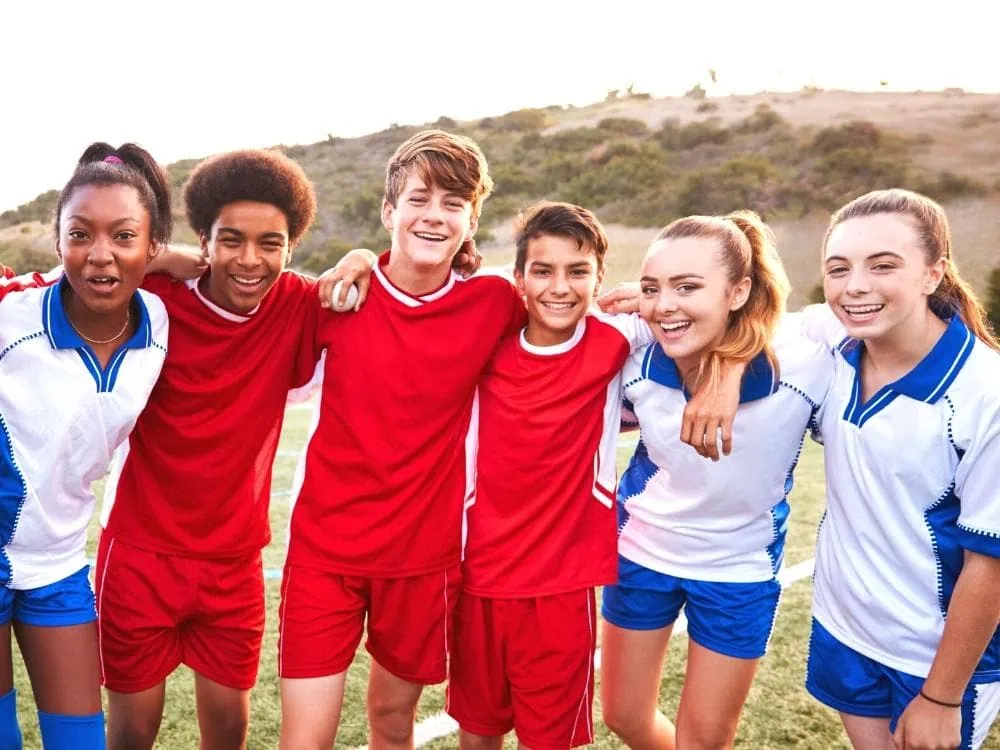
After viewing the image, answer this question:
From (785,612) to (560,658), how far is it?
273cm

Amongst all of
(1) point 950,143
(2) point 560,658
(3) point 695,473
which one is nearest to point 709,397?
(3) point 695,473

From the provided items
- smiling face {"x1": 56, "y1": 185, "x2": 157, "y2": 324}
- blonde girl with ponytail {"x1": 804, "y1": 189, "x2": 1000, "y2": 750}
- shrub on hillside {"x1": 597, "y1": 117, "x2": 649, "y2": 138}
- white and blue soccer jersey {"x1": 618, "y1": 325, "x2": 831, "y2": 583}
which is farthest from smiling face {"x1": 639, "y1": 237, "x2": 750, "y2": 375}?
shrub on hillside {"x1": 597, "y1": 117, "x2": 649, "y2": 138}

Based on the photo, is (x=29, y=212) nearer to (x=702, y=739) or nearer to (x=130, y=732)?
(x=130, y=732)

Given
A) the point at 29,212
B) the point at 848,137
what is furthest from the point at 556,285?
the point at 29,212

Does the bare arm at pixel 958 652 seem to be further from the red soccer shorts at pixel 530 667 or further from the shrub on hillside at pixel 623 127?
the shrub on hillside at pixel 623 127

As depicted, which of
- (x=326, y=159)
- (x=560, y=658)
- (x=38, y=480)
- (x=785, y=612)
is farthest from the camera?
(x=326, y=159)

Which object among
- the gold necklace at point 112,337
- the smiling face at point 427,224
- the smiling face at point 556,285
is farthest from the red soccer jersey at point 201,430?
the smiling face at point 556,285

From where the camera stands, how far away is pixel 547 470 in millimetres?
2838

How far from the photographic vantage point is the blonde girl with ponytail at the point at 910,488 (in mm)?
2262

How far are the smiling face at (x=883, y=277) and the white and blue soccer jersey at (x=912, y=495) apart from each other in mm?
129

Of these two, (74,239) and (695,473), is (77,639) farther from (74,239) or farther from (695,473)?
(695,473)

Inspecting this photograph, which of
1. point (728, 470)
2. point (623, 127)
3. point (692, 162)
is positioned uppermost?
point (623, 127)

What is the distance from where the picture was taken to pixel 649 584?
2967 mm

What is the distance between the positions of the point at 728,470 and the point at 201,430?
1662 millimetres
